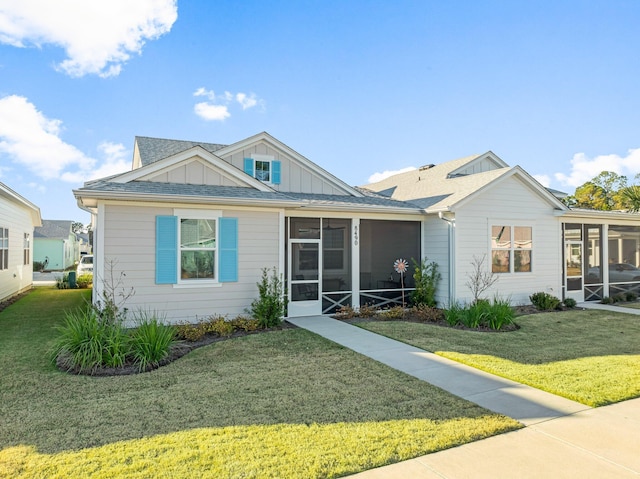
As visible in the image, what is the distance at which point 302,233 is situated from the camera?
36.3 feet

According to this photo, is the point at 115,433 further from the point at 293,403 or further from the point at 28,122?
the point at 28,122

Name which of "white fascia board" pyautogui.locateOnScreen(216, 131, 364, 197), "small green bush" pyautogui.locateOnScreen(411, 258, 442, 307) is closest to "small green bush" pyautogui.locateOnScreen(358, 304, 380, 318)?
"small green bush" pyautogui.locateOnScreen(411, 258, 442, 307)

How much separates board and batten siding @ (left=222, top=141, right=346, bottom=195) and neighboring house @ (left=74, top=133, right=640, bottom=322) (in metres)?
0.04

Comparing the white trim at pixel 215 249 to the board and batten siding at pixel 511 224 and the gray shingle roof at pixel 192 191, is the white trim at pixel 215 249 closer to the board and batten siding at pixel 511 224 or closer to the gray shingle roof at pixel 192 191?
the gray shingle roof at pixel 192 191

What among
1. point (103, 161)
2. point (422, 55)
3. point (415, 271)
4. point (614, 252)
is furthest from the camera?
point (103, 161)

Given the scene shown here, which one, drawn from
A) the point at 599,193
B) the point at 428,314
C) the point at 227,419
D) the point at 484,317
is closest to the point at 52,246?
the point at 428,314

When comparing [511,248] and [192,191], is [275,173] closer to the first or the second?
[192,191]

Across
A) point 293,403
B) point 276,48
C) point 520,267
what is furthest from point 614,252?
point 293,403

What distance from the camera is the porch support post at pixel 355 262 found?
37.8ft

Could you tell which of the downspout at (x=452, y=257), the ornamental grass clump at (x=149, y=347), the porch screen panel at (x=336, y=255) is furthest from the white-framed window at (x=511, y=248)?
the ornamental grass clump at (x=149, y=347)

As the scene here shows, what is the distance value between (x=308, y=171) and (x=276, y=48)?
4.16m

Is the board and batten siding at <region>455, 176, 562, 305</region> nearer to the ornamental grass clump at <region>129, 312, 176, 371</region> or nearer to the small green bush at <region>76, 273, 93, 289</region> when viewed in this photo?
the ornamental grass clump at <region>129, 312, 176, 371</region>

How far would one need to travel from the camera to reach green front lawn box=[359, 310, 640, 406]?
5430 mm

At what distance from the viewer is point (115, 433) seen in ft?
13.1
